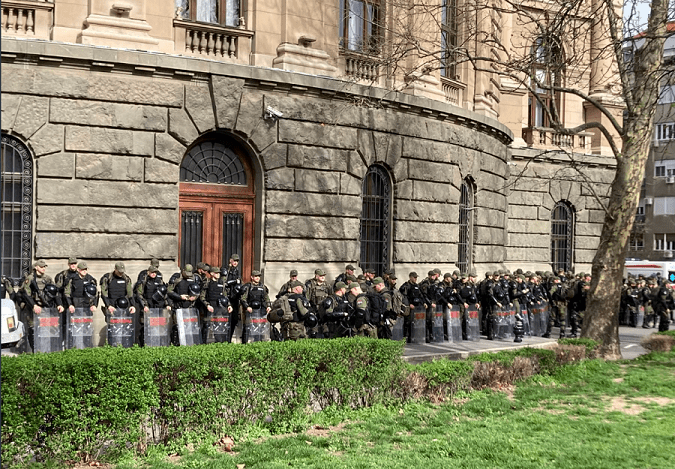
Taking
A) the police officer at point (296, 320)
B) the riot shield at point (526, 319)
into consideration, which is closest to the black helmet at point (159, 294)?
the police officer at point (296, 320)

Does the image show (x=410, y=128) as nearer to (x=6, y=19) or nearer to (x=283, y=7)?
(x=283, y=7)

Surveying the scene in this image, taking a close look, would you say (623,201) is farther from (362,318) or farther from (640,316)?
(640,316)

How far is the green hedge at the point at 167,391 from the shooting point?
6676 mm

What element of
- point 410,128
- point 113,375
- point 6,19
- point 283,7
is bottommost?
point 113,375

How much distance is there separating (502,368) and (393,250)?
947 cm

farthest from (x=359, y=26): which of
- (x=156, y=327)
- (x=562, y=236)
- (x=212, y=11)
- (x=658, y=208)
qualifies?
(x=658, y=208)

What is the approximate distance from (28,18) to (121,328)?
6.69 metres

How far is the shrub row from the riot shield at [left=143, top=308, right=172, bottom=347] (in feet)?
17.5

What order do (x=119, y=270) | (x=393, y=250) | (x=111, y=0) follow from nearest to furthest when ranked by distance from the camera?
1. (x=119, y=270)
2. (x=111, y=0)
3. (x=393, y=250)

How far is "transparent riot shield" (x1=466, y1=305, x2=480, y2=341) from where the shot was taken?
758 inches

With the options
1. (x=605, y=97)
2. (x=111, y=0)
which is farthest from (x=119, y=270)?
(x=605, y=97)

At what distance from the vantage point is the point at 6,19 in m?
15.8

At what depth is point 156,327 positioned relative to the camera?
45.9ft

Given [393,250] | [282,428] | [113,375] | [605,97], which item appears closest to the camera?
[113,375]
